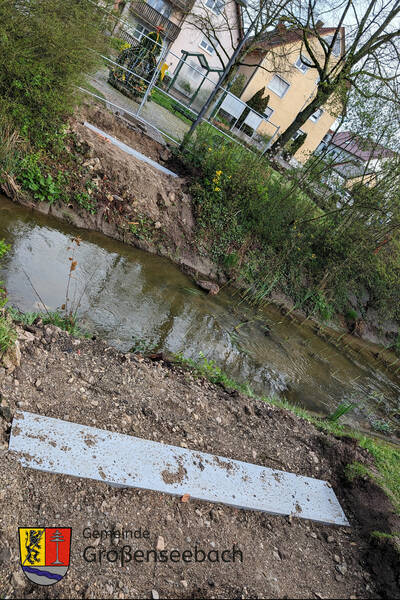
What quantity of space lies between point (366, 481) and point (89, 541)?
260 cm

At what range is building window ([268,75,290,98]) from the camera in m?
25.8

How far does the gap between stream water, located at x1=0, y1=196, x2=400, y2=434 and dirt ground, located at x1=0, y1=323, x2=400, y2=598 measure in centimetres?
129

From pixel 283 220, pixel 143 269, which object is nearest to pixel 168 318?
pixel 143 269

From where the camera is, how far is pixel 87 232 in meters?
6.34

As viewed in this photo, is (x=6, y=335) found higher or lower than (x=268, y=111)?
lower

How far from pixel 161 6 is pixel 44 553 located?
98.9 ft

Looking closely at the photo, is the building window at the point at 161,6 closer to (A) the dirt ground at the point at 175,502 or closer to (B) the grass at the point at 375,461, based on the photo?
(B) the grass at the point at 375,461

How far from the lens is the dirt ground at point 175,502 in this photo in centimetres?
214

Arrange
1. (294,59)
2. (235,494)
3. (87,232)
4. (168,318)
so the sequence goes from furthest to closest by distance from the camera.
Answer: (294,59) → (87,232) → (168,318) → (235,494)

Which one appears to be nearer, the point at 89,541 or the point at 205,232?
the point at 89,541

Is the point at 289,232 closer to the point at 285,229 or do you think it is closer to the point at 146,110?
the point at 285,229

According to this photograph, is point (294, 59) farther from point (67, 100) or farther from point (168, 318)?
point (168, 318)

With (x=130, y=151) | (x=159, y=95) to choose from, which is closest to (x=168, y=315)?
(x=130, y=151)

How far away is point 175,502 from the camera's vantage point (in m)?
2.61
